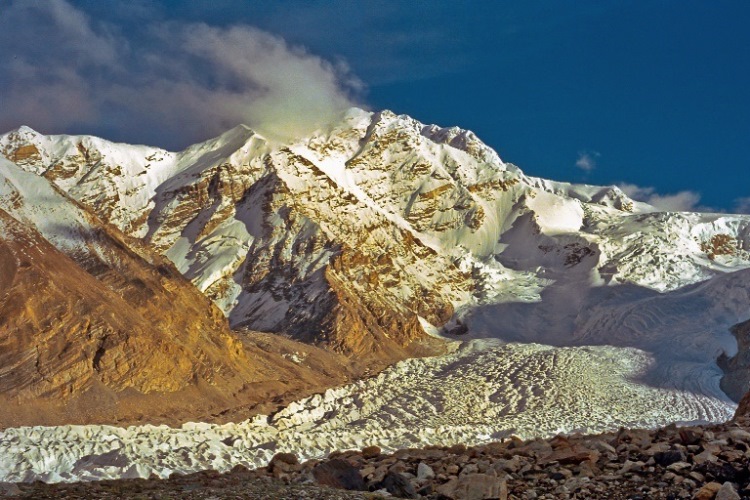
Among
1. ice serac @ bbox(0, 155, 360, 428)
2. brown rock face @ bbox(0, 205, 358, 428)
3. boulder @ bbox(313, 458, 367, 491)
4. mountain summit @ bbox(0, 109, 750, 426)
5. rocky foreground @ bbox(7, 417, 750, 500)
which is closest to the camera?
rocky foreground @ bbox(7, 417, 750, 500)

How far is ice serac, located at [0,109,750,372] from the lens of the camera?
81500 mm

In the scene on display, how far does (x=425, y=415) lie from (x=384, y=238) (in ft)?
164

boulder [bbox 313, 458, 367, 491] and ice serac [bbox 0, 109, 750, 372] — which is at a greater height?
ice serac [bbox 0, 109, 750, 372]

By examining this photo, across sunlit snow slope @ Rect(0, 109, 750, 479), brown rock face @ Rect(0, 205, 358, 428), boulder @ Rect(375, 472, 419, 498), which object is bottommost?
boulder @ Rect(375, 472, 419, 498)

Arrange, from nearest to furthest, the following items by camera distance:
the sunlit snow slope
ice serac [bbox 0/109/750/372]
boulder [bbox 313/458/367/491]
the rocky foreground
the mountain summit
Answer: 1. the rocky foreground
2. boulder [bbox 313/458/367/491]
3. the sunlit snow slope
4. the mountain summit
5. ice serac [bbox 0/109/750/372]

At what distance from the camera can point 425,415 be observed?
51.4 meters

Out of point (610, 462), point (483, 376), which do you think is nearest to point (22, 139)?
point (483, 376)

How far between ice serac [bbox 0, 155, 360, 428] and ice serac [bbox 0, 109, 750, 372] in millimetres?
18621

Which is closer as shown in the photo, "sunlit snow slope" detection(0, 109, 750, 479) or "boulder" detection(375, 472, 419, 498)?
"boulder" detection(375, 472, 419, 498)

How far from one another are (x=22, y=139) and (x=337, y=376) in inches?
2705

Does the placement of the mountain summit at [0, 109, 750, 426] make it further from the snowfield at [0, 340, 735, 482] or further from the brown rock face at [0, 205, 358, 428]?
the brown rock face at [0, 205, 358, 428]

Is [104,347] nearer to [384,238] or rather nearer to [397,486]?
[397,486]

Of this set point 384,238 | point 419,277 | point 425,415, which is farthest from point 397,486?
point 384,238

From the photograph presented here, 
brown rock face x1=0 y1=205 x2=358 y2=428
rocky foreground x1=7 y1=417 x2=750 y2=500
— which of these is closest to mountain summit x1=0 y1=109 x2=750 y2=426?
brown rock face x1=0 y1=205 x2=358 y2=428
